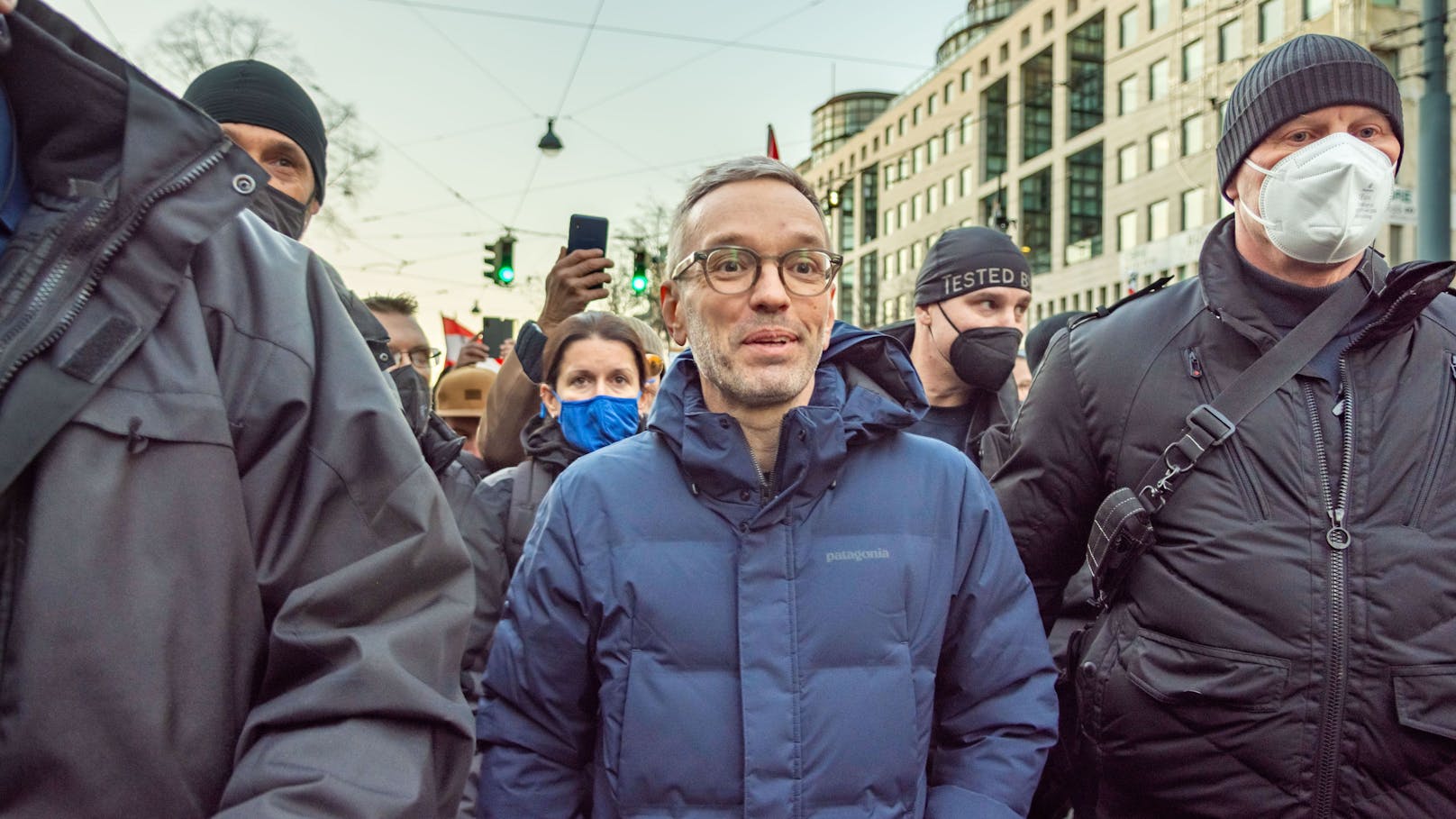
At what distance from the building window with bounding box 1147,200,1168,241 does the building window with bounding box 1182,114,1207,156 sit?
218 cm

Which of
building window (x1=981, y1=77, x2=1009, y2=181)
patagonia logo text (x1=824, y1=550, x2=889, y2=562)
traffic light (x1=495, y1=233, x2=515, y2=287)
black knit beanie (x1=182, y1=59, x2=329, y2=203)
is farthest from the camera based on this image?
building window (x1=981, y1=77, x2=1009, y2=181)

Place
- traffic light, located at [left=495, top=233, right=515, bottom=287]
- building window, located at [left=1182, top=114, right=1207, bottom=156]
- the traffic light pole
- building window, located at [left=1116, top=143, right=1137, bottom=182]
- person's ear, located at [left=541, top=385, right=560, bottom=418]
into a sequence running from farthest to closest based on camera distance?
building window, located at [left=1116, top=143, right=1137, bottom=182], building window, located at [left=1182, top=114, right=1207, bottom=156], traffic light, located at [left=495, top=233, right=515, bottom=287], the traffic light pole, person's ear, located at [left=541, top=385, right=560, bottom=418]

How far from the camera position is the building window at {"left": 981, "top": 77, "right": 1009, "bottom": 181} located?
53.8 meters

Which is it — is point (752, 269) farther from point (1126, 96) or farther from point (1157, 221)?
point (1126, 96)

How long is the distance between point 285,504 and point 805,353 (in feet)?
3.71

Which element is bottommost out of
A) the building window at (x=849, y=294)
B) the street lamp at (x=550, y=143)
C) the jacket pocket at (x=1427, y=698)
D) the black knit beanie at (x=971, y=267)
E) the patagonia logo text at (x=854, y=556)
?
the jacket pocket at (x=1427, y=698)

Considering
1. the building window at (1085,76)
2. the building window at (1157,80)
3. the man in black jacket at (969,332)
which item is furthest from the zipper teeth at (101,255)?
the building window at (1085,76)

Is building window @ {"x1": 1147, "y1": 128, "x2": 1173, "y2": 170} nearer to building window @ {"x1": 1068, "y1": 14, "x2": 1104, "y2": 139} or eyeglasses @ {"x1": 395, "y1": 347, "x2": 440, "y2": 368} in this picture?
building window @ {"x1": 1068, "y1": 14, "x2": 1104, "y2": 139}

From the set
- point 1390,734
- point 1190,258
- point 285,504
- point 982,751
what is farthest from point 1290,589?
point 1190,258

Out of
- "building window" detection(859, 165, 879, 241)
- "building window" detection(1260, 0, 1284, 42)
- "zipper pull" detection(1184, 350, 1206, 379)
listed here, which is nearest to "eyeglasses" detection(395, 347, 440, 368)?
"zipper pull" detection(1184, 350, 1206, 379)

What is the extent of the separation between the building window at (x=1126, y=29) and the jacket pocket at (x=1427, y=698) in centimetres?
4555

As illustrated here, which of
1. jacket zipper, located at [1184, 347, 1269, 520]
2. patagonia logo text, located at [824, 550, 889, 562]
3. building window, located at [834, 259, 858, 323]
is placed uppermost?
building window, located at [834, 259, 858, 323]

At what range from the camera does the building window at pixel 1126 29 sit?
42375 millimetres

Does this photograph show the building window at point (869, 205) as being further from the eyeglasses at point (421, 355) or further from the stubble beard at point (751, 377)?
the stubble beard at point (751, 377)
